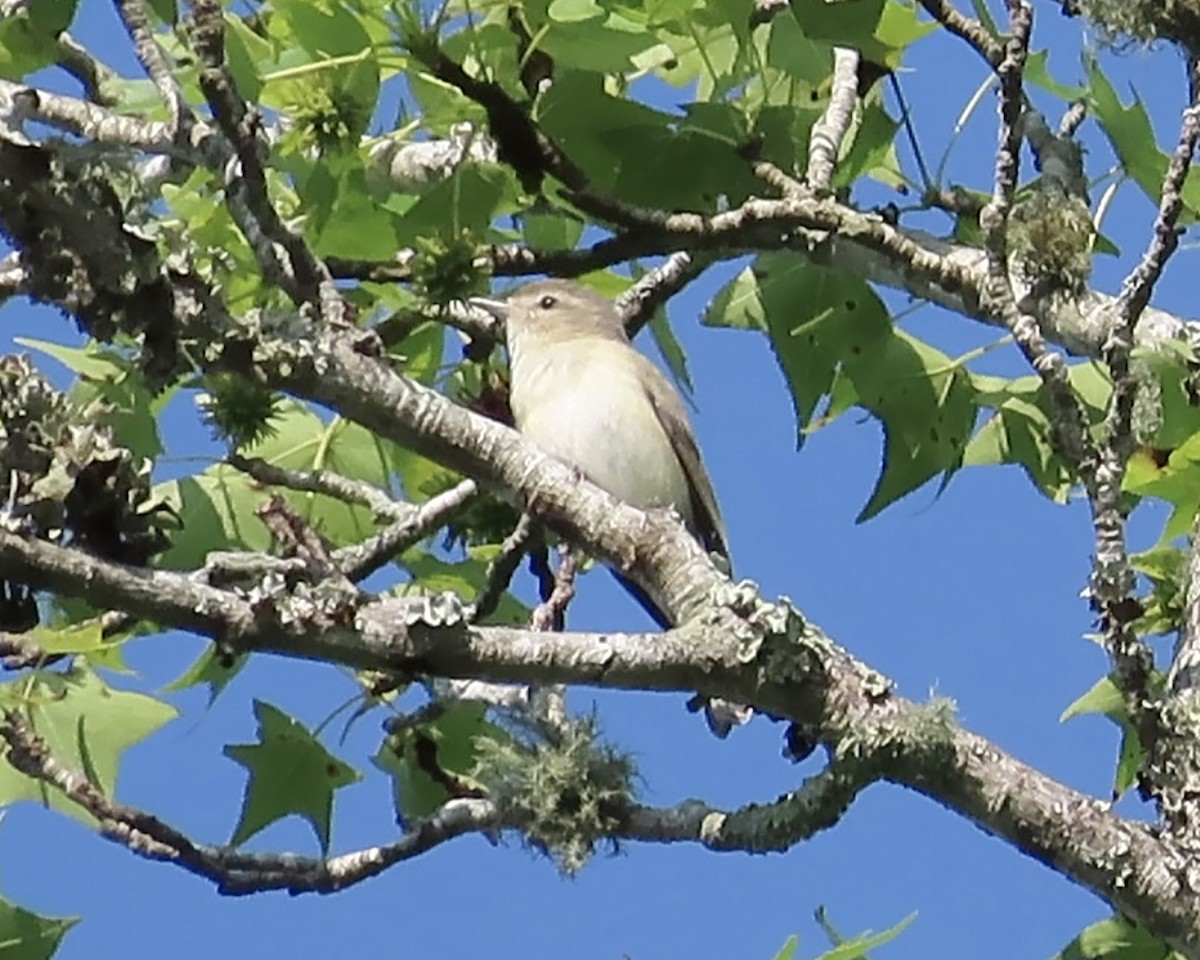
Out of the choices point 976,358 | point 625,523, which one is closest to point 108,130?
point 625,523

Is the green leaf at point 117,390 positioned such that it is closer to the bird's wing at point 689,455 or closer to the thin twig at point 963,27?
the thin twig at point 963,27

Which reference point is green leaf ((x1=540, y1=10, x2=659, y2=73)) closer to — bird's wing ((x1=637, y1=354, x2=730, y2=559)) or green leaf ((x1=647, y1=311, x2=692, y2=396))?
green leaf ((x1=647, y1=311, x2=692, y2=396))

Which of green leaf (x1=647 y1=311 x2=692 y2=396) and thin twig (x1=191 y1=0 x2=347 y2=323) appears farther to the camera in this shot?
green leaf (x1=647 y1=311 x2=692 y2=396)

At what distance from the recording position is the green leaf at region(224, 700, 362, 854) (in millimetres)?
3539

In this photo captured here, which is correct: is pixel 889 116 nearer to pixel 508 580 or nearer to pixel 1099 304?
pixel 1099 304

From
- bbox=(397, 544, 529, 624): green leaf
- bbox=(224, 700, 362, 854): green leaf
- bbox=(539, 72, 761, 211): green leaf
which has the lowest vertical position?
bbox=(224, 700, 362, 854): green leaf

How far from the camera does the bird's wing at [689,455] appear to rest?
526cm

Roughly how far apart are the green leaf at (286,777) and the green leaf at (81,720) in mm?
223

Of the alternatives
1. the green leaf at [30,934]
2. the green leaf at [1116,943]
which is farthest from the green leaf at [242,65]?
the green leaf at [1116,943]

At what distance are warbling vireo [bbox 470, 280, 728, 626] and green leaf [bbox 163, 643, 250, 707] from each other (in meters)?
1.26

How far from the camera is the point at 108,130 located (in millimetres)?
2943

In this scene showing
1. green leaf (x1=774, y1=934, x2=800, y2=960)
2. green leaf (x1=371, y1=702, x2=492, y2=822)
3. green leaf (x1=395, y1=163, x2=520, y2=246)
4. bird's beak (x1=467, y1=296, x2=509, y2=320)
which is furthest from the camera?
bird's beak (x1=467, y1=296, x2=509, y2=320)

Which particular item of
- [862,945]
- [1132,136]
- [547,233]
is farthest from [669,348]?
[862,945]

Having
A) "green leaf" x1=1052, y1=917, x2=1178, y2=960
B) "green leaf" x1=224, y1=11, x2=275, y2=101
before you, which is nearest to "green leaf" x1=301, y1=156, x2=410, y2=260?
"green leaf" x1=224, y1=11, x2=275, y2=101
